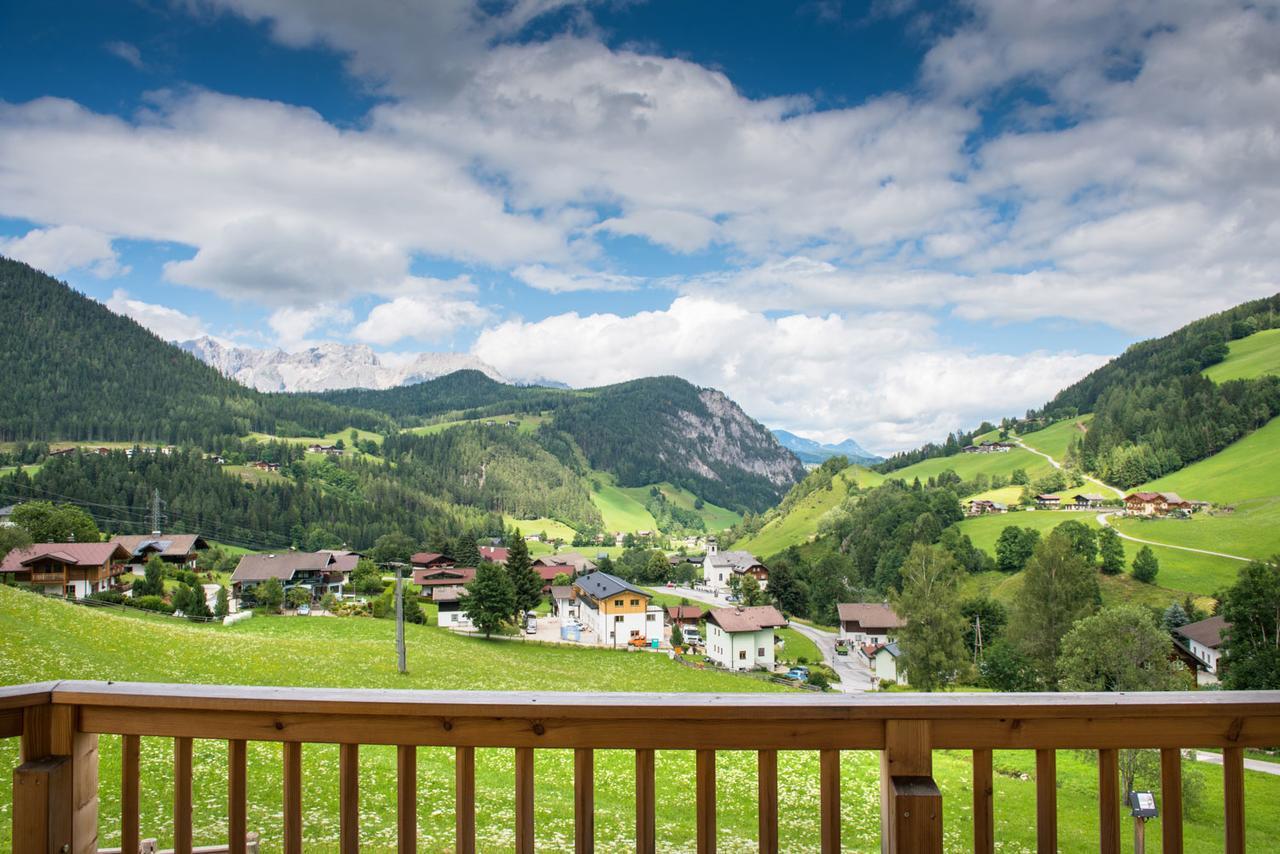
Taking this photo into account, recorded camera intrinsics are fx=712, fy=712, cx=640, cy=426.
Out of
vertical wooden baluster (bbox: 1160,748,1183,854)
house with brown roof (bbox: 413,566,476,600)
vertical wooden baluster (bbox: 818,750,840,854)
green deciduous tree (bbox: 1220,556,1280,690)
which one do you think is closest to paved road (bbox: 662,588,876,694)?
green deciduous tree (bbox: 1220,556,1280,690)

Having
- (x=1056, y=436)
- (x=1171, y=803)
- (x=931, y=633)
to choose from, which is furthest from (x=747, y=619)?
(x=1056, y=436)

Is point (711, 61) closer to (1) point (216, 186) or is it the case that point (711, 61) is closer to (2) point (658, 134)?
(2) point (658, 134)

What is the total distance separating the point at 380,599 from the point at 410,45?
45234mm

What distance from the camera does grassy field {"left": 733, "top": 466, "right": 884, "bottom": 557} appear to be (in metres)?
116

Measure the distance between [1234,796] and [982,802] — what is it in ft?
3.06

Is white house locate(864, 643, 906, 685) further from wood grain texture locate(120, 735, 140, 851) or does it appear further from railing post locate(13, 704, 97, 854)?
railing post locate(13, 704, 97, 854)

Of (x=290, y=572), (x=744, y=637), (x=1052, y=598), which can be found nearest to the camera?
(x=1052, y=598)

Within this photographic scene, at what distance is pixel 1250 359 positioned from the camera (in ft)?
411

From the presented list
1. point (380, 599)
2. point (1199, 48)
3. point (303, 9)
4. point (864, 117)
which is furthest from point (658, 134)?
point (380, 599)

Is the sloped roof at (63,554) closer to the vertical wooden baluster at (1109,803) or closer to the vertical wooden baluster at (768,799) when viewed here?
the vertical wooden baluster at (768,799)

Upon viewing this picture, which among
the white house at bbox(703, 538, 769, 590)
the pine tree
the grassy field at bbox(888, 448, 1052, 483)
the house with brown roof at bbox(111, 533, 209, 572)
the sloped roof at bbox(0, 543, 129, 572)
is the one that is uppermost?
the grassy field at bbox(888, 448, 1052, 483)

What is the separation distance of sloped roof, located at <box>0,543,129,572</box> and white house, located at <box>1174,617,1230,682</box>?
2760 inches

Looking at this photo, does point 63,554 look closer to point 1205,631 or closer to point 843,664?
point 843,664

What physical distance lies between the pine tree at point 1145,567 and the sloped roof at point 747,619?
109 ft
